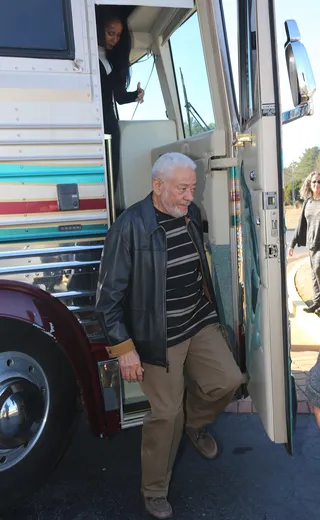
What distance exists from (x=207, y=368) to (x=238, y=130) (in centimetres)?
127

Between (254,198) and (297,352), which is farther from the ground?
(254,198)

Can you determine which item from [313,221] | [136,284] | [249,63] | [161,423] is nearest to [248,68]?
[249,63]

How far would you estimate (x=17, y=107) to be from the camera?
242 centimetres

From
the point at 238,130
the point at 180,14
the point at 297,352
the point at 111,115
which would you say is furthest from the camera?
the point at 297,352

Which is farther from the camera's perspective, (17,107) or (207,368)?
(207,368)

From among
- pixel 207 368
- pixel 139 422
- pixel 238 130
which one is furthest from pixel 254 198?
pixel 139 422

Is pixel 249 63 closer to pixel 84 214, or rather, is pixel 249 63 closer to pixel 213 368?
pixel 84 214

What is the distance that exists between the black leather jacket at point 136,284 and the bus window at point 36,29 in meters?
0.87

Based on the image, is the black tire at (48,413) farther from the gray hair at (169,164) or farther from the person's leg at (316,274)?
the person's leg at (316,274)

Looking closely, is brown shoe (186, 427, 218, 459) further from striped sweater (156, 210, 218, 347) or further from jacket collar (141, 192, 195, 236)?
jacket collar (141, 192, 195, 236)

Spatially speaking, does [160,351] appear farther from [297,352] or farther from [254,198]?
[297,352]

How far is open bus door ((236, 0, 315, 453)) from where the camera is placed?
223 cm

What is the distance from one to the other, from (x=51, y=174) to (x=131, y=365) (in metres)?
1.02

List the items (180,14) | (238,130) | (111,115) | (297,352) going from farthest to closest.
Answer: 1. (297,352)
2. (111,115)
3. (180,14)
4. (238,130)
